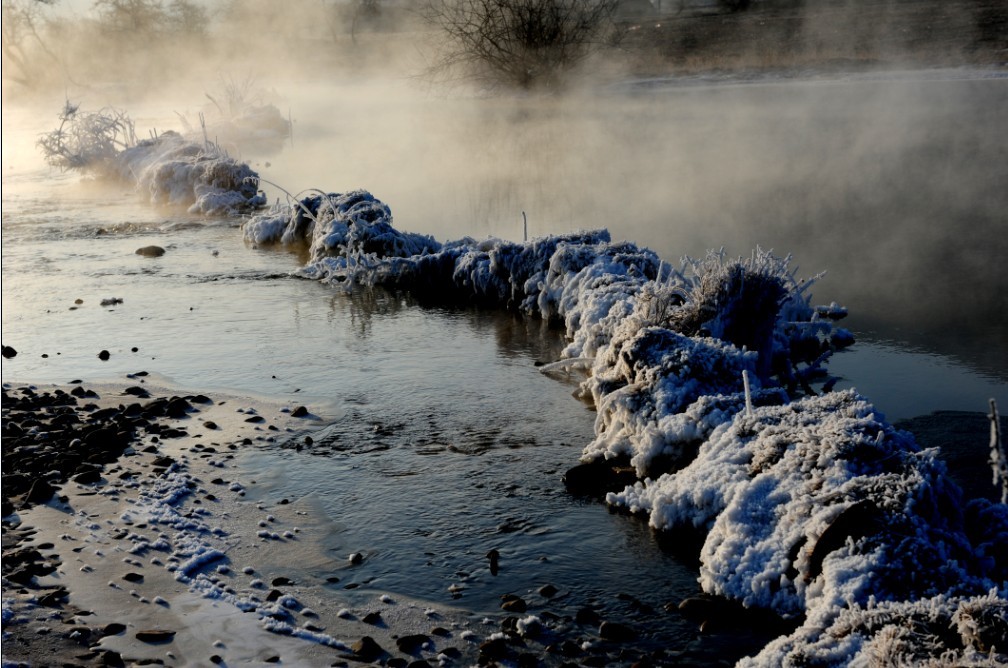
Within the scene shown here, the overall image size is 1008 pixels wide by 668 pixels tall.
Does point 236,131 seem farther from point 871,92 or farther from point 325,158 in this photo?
point 871,92

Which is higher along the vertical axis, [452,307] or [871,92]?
[871,92]

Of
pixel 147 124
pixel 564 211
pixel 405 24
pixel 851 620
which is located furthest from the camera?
pixel 405 24

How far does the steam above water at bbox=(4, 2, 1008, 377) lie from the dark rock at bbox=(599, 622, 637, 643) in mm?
5294

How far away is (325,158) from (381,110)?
12.5m

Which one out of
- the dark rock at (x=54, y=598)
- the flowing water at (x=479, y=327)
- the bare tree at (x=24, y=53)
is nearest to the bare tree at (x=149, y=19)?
the bare tree at (x=24, y=53)

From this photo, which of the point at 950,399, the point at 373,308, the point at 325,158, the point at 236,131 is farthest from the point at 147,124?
the point at 950,399

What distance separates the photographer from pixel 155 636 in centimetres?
600

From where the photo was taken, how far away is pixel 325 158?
2825 centimetres

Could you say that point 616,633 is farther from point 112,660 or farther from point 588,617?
point 112,660

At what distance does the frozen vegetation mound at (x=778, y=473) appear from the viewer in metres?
5.33

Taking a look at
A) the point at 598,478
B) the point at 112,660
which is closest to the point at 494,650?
the point at 112,660

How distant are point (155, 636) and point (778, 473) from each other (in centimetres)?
367

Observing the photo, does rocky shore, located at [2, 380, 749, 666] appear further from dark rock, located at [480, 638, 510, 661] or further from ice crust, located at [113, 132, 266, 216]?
ice crust, located at [113, 132, 266, 216]

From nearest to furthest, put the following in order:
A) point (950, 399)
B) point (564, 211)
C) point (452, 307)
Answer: point (950, 399) < point (452, 307) < point (564, 211)
